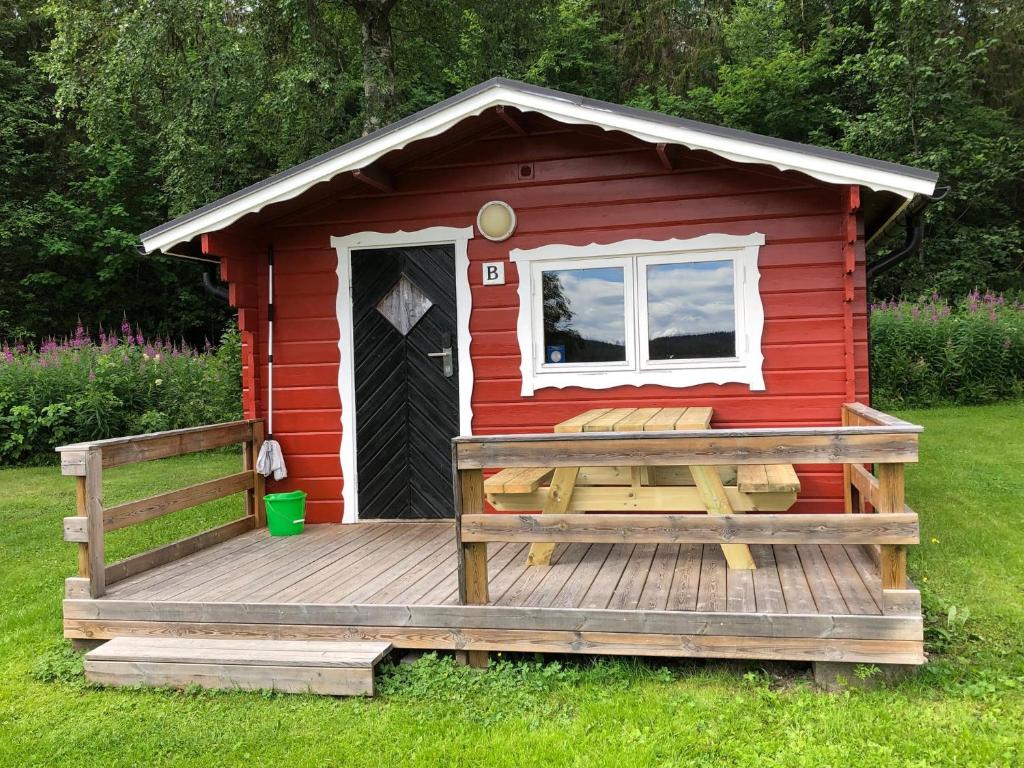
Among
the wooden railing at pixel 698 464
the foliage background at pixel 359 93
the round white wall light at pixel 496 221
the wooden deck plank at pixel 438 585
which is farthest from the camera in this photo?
the foliage background at pixel 359 93

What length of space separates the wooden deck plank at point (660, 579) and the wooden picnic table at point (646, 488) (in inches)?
12.5

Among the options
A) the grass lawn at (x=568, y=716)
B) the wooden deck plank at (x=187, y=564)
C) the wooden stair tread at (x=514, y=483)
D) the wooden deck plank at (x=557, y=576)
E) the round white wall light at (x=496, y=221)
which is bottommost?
the grass lawn at (x=568, y=716)

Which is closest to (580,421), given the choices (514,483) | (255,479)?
(514,483)

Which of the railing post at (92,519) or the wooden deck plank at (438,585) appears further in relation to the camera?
the railing post at (92,519)

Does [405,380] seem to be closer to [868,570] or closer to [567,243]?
[567,243]

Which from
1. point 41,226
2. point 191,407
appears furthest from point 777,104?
point 41,226

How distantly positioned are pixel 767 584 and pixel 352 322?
358cm

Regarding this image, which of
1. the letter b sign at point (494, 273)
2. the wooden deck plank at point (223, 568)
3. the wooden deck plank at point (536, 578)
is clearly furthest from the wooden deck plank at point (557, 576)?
the letter b sign at point (494, 273)

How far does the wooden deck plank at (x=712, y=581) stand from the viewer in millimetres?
3947

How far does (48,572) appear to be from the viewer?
20.9 feet

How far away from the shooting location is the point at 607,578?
14.8ft

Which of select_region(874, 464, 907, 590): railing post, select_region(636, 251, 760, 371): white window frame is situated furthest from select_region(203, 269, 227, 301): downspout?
select_region(874, 464, 907, 590): railing post

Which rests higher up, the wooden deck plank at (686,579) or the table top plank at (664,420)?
the table top plank at (664,420)

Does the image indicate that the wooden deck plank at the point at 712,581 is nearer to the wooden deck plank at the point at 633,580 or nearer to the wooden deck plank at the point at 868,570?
the wooden deck plank at the point at 633,580
